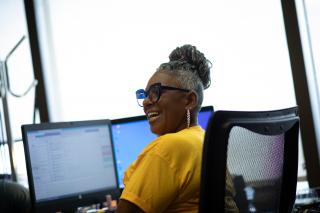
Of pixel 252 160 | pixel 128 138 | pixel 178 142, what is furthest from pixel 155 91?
pixel 128 138

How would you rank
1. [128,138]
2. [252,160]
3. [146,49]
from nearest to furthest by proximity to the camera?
1. [252,160]
2. [128,138]
3. [146,49]

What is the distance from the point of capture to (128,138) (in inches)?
103

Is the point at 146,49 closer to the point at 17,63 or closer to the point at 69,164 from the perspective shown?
the point at 17,63

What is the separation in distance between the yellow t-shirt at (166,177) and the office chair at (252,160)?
168mm

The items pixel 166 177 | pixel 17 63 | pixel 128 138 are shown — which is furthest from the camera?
pixel 17 63

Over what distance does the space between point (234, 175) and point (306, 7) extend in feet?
6.81

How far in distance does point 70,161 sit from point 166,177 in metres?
1.20

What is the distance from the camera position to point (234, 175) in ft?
3.56

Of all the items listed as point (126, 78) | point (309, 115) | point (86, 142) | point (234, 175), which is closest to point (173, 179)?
point (234, 175)

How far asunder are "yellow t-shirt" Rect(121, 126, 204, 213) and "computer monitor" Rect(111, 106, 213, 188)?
4.21 ft

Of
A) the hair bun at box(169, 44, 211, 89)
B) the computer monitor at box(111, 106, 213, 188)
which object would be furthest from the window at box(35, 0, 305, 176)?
the hair bun at box(169, 44, 211, 89)

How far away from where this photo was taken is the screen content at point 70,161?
223 cm

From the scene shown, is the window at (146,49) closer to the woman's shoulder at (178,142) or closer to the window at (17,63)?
the window at (17,63)

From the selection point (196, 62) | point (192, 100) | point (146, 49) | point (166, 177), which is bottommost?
point (166, 177)
